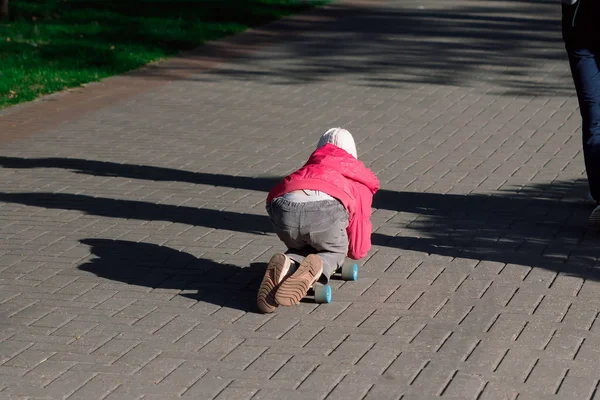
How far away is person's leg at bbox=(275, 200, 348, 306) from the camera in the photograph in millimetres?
5410

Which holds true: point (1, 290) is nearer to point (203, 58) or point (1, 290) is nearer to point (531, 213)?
point (531, 213)

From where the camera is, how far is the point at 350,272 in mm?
5973

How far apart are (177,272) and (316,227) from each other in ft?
3.42

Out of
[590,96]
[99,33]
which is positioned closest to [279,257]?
[590,96]

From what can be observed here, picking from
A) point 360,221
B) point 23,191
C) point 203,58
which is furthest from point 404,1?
point 360,221

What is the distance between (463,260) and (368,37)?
9363mm

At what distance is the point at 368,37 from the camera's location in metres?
15.3

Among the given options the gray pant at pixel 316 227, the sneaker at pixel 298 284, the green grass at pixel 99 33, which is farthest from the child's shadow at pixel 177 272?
the green grass at pixel 99 33

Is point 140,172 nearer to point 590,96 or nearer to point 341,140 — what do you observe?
point 341,140

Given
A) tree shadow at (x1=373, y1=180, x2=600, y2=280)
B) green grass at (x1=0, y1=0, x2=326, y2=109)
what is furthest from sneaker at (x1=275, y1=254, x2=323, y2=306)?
green grass at (x1=0, y1=0, x2=326, y2=109)

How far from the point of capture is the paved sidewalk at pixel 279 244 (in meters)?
4.80

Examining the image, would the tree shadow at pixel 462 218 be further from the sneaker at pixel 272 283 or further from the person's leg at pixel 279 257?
the sneaker at pixel 272 283

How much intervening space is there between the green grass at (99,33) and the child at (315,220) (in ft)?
20.5

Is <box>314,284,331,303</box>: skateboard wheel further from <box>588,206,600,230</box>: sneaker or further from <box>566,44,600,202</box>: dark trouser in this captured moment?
<box>566,44,600,202</box>: dark trouser
